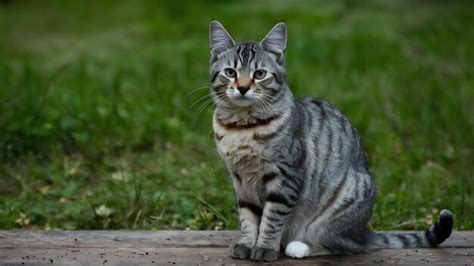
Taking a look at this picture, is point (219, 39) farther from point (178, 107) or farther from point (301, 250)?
point (178, 107)

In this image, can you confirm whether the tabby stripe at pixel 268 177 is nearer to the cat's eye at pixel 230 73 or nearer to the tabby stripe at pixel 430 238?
the cat's eye at pixel 230 73

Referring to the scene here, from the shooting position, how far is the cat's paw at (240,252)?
136 inches

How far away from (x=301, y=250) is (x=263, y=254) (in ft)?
0.62

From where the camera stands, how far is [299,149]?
3.54 meters

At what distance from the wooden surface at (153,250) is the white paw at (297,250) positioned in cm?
3

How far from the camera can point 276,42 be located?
3648 mm

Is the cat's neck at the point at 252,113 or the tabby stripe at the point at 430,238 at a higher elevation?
the cat's neck at the point at 252,113

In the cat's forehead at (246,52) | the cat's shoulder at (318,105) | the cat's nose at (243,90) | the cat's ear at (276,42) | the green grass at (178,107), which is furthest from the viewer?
the green grass at (178,107)

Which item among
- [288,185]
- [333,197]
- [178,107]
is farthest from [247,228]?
[178,107]

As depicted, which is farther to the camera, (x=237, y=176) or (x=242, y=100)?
(x=237, y=176)

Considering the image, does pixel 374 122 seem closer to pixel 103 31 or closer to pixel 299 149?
pixel 299 149

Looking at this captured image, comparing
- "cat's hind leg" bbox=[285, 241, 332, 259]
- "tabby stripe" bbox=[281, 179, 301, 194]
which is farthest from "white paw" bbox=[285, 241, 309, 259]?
"tabby stripe" bbox=[281, 179, 301, 194]

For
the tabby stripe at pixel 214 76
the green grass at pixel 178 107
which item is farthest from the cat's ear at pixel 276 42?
the green grass at pixel 178 107

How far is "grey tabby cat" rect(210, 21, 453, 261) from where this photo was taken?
3.46 m
